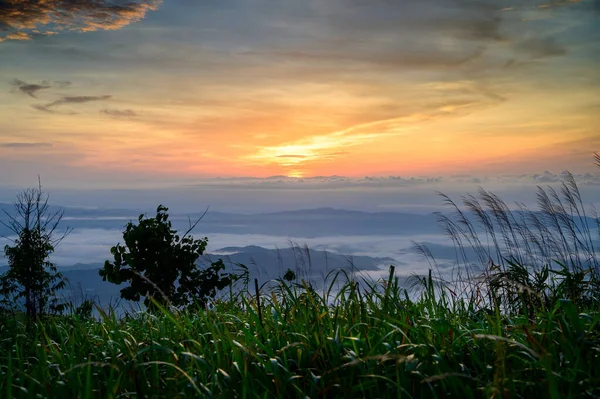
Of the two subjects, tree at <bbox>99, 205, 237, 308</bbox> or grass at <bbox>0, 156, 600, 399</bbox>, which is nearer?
grass at <bbox>0, 156, 600, 399</bbox>

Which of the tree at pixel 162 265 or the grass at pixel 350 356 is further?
the tree at pixel 162 265

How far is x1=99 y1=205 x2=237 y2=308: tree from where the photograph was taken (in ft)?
30.7

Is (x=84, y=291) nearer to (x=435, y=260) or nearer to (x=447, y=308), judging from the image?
(x=435, y=260)

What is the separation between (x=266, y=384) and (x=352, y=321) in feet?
3.28

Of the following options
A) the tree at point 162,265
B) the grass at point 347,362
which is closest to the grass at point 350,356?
the grass at point 347,362

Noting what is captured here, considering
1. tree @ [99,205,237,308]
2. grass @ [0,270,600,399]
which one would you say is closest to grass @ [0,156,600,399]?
grass @ [0,270,600,399]

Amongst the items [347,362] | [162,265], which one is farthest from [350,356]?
[162,265]

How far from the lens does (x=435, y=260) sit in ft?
24.1

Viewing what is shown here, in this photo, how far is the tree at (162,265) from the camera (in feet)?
30.7

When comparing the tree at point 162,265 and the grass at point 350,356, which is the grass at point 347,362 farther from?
the tree at point 162,265

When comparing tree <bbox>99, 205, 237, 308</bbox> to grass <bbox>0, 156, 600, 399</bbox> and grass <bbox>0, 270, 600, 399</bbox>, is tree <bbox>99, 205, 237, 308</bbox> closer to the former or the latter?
grass <bbox>0, 156, 600, 399</bbox>

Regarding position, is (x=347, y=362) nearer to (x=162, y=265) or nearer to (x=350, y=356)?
(x=350, y=356)

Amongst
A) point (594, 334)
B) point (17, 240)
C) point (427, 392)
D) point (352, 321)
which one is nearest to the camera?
point (427, 392)

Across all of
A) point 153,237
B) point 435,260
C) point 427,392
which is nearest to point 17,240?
point 153,237
